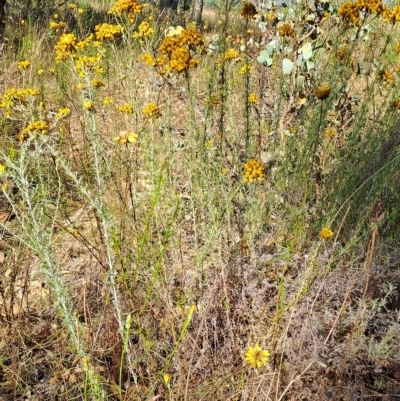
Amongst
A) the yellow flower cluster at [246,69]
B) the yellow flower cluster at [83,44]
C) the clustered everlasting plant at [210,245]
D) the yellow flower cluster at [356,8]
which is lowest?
the clustered everlasting plant at [210,245]

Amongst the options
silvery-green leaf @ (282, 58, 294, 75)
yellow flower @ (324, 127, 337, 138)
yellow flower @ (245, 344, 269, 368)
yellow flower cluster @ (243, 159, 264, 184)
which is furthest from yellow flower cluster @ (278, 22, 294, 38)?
yellow flower @ (245, 344, 269, 368)

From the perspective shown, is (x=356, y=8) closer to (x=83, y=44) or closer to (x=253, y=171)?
(x=253, y=171)

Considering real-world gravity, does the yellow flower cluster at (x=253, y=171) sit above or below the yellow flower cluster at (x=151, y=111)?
below

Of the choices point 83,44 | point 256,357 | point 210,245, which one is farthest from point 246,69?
point 256,357

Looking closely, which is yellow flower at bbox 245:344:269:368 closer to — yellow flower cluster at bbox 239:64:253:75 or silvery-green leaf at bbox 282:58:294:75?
yellow flower cluster at bbox 239:64:253:75

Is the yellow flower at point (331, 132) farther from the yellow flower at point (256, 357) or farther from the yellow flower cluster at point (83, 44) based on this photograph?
the yellow flower at point (256, 357)

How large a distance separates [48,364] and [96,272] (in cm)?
39

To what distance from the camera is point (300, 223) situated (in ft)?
5.74

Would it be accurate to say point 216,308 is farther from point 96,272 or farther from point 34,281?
point 34,281

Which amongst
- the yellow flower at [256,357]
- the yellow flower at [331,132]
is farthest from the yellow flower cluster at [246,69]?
the yellow flower at [256,357]

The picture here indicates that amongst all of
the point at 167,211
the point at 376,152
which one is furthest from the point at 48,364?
the point at 376,152

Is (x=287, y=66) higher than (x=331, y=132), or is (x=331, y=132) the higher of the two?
(x=287, y=66)

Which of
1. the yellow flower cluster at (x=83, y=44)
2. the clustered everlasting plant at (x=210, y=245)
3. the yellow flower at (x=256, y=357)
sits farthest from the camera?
the yellow flower cluster at (x=83, y=44)

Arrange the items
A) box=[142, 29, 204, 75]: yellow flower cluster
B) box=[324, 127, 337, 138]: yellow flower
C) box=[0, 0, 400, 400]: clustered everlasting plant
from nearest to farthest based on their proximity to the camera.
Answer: box=[0, 0, 400, 400]: clustered everlasting plant → box=[142, 29, 204, 75]: yellow flower cluster → box=[324, 127, 337, 138]: yellow flower
